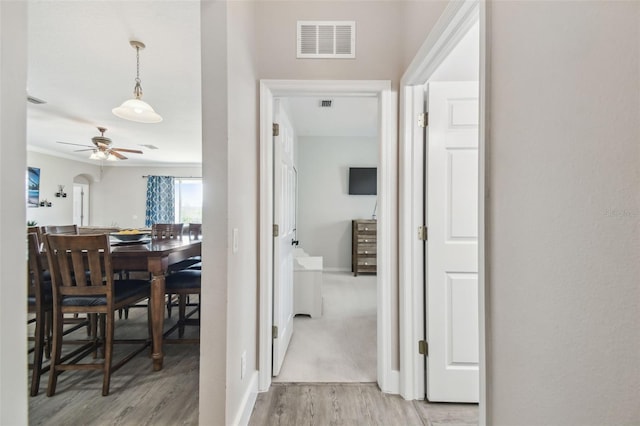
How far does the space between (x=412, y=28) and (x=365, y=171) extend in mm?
3641

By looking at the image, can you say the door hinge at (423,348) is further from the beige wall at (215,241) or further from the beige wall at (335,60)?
the beige wall at (335,60)

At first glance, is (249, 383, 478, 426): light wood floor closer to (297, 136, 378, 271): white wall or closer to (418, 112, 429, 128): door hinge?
(418, 112, 429, 128): door hinge

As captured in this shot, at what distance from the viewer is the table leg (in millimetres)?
1900

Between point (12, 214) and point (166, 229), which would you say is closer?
point (12, 214)

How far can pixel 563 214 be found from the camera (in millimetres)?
618

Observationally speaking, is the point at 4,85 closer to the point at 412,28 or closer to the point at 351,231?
the point at 412,28

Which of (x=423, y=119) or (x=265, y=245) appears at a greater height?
(x=423, y=119)

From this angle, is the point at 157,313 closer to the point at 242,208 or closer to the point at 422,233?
the point at 242,208

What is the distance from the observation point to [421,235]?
1.65 meters

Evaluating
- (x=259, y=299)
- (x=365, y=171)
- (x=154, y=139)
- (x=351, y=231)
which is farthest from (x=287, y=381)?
(x=154, y=139)

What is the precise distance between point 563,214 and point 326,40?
172 centimetres

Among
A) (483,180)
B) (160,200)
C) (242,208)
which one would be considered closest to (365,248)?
(242,208)

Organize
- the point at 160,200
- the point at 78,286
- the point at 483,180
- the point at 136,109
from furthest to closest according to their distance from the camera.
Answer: the point at 160,200, the point at 136,109, the point at 78,286, the point at 483,180

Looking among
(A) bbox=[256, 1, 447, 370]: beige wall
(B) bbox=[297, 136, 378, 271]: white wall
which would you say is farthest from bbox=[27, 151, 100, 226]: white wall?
(A) bbox=[256, 1, 447, 370]: beige wall
